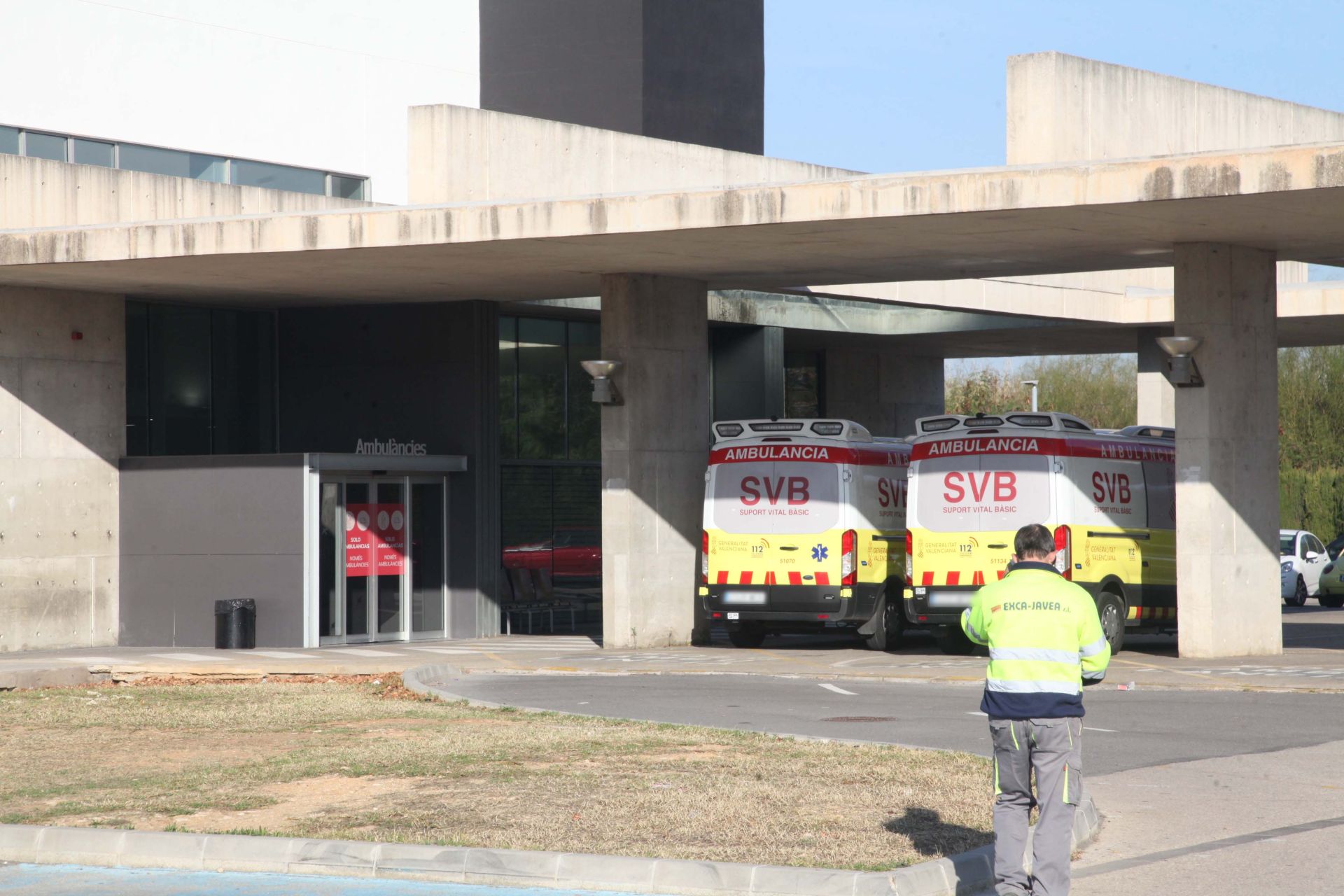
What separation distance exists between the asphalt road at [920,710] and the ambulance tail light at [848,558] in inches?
110

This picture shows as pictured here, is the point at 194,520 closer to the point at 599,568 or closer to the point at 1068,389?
the point at 599,568

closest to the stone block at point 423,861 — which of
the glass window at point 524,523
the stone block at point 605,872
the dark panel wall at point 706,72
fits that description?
the stone block at point 605,872

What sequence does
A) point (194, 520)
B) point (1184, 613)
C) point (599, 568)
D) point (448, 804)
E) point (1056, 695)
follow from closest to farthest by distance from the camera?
1. point (1056, 695)
2. point (448, 804)
3. point (1184, 613)
4. point (194, 520)
5. point (599, 568)

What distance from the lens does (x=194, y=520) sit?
24.0 meters

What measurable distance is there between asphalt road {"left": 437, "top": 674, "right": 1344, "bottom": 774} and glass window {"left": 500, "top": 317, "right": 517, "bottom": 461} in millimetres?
7852

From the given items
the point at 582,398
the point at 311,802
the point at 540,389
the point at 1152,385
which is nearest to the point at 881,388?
the point at 1152,385

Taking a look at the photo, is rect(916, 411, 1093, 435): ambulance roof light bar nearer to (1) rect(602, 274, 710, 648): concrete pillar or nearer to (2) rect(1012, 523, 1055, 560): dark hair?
(1) rect(602, 274, 710, 648): concrete pillar

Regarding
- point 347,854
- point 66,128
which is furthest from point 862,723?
point 66,128

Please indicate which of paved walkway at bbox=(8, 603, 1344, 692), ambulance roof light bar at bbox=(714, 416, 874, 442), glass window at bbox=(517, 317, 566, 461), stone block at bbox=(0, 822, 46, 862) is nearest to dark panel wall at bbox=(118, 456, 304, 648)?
paved walkway at bbox=(8, 603, 1344, 692)

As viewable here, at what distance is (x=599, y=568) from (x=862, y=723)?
13.9m

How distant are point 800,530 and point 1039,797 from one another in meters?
13.7

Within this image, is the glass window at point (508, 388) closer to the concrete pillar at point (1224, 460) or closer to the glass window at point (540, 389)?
the glass window at point (540, 389)

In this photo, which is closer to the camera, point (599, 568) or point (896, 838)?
point (896, 838)

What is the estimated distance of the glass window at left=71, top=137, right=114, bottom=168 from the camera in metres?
36.3
